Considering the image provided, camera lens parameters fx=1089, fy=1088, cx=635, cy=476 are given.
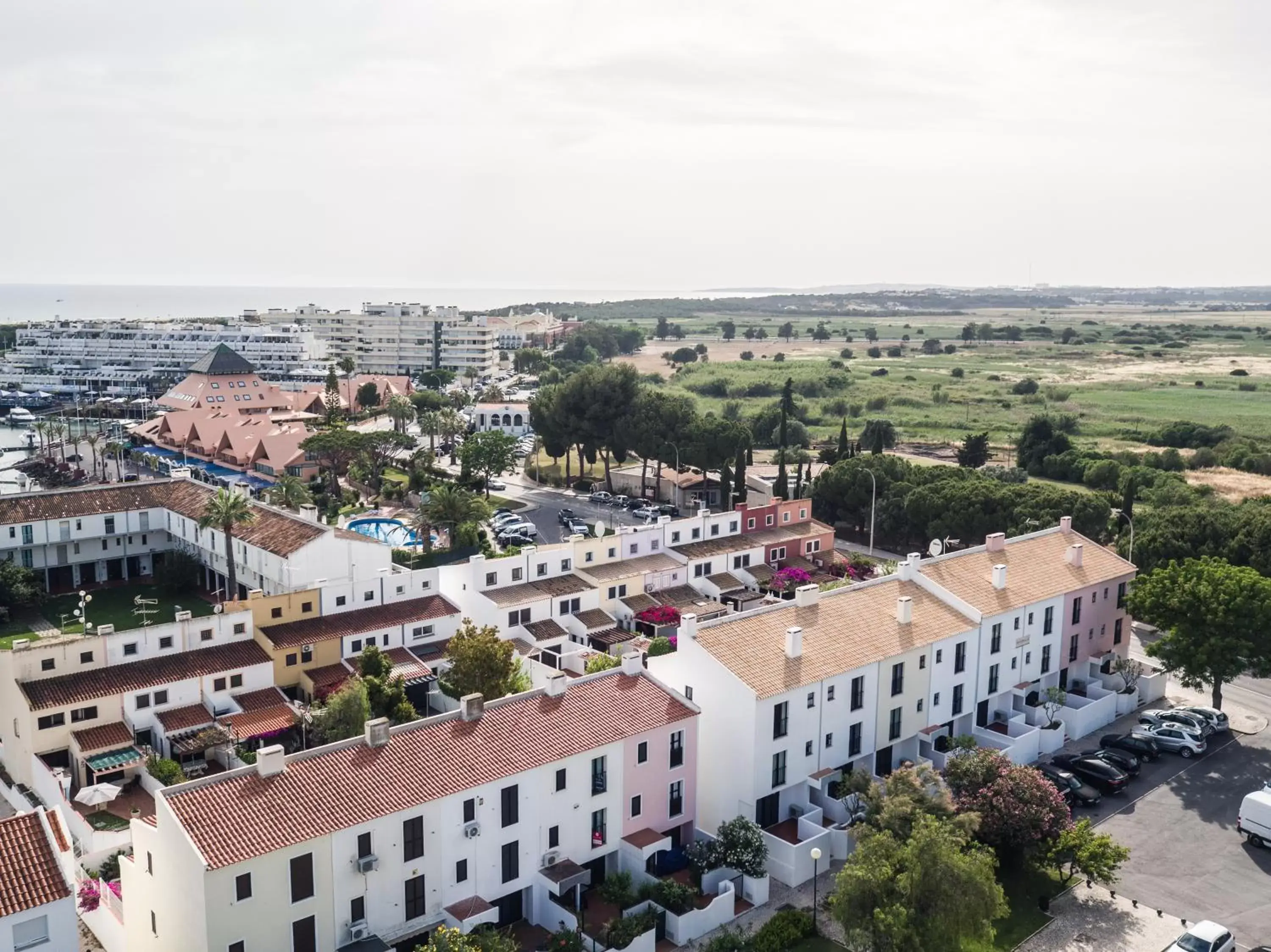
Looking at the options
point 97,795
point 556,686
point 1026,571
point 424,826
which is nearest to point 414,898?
point 424,826

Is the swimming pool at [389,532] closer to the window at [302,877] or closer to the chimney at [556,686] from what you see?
the chimney at [556,686]

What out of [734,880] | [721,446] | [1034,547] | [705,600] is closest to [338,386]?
[721,446]

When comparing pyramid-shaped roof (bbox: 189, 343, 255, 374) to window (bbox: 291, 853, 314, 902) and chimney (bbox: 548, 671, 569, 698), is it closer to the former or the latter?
chimney (bbox: 548, 671, 569, 698)

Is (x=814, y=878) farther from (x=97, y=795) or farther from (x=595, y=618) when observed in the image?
(x=97, y=795)

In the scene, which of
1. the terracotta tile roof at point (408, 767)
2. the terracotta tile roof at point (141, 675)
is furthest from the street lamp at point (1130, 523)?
the terracotta tile roof at point (141, 675)

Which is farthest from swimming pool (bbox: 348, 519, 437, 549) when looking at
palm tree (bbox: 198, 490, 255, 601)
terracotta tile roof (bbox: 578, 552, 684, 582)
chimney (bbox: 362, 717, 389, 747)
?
chimney (bbox: 362, 717, 389, 747)
